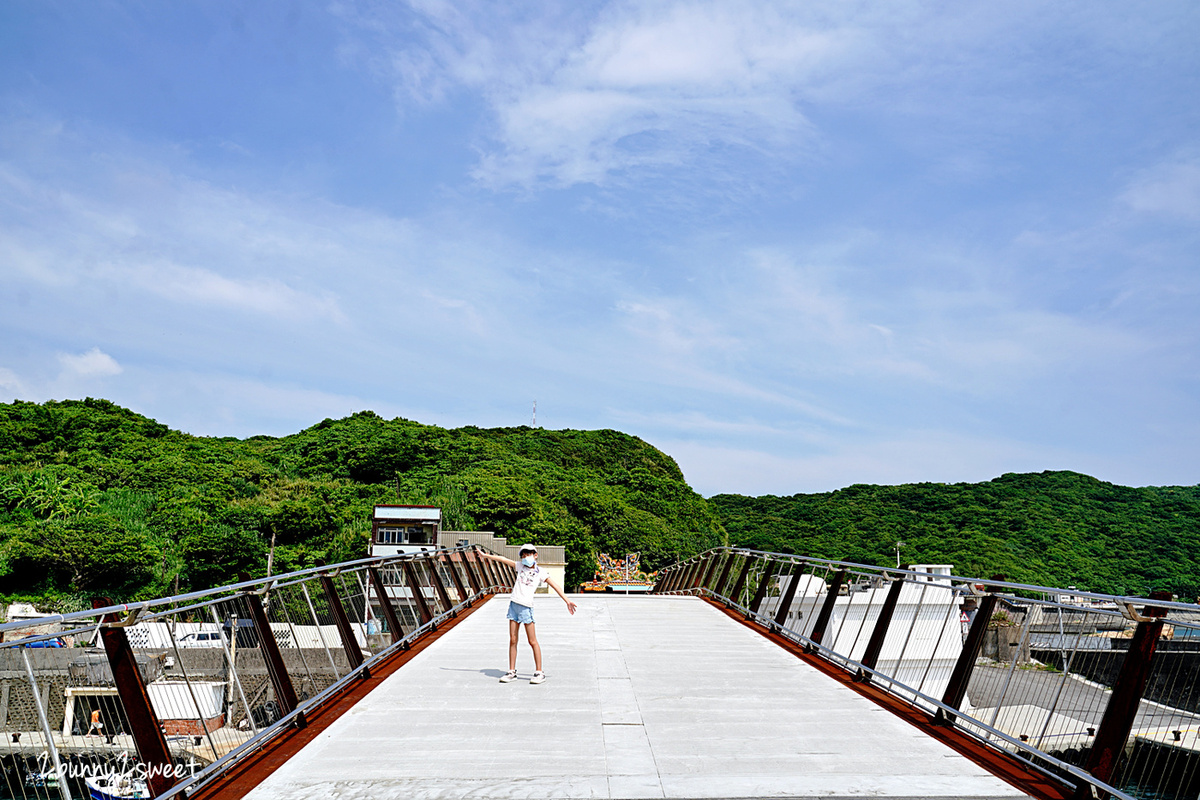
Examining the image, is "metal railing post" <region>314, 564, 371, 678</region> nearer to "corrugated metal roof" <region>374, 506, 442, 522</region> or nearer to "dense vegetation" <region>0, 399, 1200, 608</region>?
"corrugated metal roof" <region>374, 506, 442, 522</region>

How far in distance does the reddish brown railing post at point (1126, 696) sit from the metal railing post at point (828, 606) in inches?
177

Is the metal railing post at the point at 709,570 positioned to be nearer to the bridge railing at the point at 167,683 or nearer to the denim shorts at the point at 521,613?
the denim shorts at the point at 521,613

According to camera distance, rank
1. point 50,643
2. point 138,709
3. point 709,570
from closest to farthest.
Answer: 1. point 50,643
2. point 138,709
3. point 709,570

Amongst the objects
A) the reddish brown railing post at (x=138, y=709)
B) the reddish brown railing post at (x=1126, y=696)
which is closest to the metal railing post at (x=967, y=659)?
the reddish brown railing post at (x=1126, y=696)

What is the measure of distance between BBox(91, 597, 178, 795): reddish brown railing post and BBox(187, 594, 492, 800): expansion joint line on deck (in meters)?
0.34

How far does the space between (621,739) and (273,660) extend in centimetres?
257

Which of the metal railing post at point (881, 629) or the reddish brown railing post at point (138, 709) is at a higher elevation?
the metal railing post at point (881, 629)

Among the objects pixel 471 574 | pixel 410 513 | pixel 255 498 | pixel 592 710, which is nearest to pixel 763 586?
A: pixel 471 574

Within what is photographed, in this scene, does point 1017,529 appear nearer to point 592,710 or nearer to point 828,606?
point 828,606

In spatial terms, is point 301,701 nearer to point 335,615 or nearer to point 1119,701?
point 335,615

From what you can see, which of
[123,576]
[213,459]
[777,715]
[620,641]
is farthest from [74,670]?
[213,459]

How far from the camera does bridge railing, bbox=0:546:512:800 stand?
4.18 m

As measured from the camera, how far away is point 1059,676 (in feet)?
18.0

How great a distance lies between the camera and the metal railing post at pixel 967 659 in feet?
20.4
